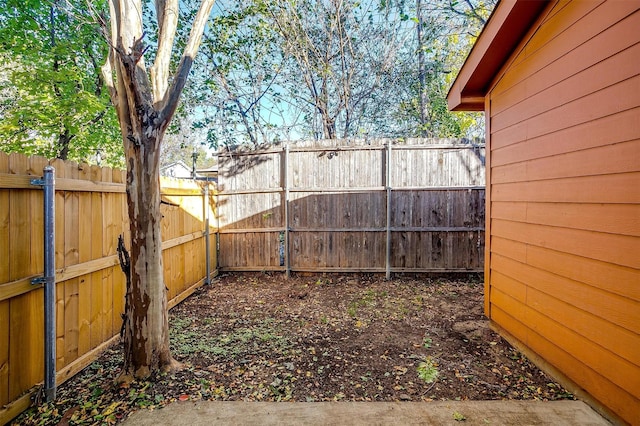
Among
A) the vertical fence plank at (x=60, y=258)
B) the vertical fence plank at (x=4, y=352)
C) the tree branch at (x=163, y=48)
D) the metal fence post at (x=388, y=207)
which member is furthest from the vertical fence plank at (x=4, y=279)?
the metal fence post at (x=388, y=207)

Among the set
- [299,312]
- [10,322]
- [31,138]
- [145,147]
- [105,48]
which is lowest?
[299,312]

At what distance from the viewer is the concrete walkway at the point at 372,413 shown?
1.85 meters

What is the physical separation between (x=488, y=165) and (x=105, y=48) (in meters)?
8.59

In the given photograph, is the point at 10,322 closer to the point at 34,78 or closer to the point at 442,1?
→ the point at 34,78

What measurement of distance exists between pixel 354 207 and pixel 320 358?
3.14 metres

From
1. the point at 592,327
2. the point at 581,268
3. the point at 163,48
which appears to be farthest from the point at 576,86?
the point at 163,48

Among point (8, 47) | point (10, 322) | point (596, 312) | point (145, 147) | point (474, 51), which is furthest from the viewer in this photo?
point (8, 47)

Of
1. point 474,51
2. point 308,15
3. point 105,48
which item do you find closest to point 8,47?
point 105,48

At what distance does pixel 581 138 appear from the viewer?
7.00 ft

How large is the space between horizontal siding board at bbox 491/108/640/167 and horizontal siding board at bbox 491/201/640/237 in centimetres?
42

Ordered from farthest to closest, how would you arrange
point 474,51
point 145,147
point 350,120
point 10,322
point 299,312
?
point 350,120 → point 299,312 → point 474,51 → point 145,147 → point 10,322

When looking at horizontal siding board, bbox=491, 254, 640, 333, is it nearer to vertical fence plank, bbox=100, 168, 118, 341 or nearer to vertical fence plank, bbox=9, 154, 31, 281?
vertical fence plank, bbox=9, 154, 31, 281

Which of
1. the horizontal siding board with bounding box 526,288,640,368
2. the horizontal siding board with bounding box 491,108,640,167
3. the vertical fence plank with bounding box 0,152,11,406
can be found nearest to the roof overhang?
the horizontal siding board with bounding box 491,108,640,167

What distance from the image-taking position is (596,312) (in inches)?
78.5
